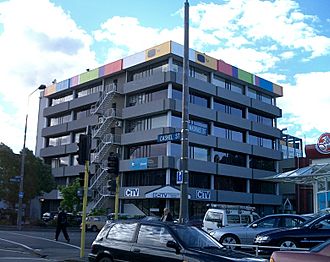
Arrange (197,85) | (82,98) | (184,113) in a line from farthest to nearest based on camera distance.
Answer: (82,98) → (197,85) → (184,113)

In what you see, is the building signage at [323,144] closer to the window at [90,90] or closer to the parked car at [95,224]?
the parked car at [95,224]

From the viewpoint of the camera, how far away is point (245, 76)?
60906mm

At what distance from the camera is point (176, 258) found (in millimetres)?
9484

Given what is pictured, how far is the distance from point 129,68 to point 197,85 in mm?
8471

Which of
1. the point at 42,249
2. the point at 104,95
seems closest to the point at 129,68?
the point at 104,95

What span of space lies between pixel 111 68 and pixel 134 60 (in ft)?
14.3

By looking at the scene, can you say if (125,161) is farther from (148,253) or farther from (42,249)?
(148,253)

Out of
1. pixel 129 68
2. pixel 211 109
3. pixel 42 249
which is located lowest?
pixel 42 249

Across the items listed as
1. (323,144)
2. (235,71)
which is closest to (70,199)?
(235,71)

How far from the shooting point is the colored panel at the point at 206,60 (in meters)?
54.0

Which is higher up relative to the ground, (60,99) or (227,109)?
(60,99)

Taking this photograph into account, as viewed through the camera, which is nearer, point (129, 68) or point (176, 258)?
point (176, 258)

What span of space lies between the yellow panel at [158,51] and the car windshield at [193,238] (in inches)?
1624

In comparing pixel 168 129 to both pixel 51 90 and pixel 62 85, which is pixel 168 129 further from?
pixel 51 90
